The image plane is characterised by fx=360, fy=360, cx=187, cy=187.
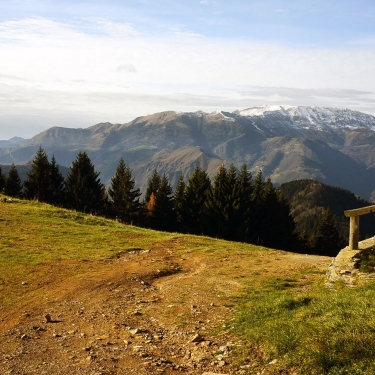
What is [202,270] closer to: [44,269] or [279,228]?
[44,269]

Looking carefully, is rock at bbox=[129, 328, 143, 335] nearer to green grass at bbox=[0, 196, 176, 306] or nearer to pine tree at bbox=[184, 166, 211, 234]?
green grass at bbox=[0, 196, 176, 306]

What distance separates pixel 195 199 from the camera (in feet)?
193

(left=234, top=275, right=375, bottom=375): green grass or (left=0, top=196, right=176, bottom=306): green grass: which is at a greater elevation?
(left=234, top=275, right=375, bottom=375): green grass

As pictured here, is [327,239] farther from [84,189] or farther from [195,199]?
[84,189]

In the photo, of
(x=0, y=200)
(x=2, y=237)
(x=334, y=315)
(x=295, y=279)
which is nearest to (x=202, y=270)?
(x=295, y=279)

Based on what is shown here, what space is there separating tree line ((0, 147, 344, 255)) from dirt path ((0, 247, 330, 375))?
3584 centimetres

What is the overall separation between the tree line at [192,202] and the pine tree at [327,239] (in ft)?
27.9

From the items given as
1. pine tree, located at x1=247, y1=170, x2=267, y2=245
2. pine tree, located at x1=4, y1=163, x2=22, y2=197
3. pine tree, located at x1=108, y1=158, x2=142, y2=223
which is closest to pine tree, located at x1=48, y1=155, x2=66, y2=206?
pine tree, located at x1=4, y1=163, x2=22, y2=197

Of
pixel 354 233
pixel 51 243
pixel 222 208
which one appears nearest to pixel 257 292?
pixel 354 233

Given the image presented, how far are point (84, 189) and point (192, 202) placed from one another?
62.4ft

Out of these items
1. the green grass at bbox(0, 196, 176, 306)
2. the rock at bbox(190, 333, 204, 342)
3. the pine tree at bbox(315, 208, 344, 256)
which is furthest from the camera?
the pine tree at bbox(315, 208, 344, 256)

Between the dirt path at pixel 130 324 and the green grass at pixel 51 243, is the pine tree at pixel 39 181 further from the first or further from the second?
the dirt path at pixel 130 324

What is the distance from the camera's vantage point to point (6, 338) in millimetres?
10406

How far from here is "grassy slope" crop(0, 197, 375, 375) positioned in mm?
8242
